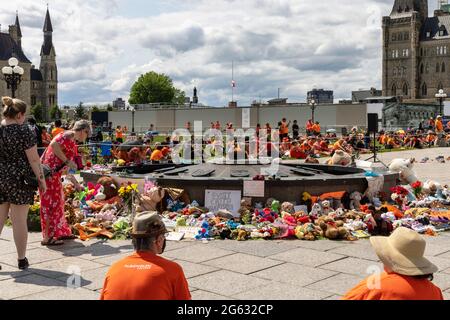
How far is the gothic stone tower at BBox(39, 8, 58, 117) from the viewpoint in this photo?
161250 mm

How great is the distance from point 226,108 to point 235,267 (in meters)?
67.8

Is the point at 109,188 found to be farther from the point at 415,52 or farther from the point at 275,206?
the point at 415,52

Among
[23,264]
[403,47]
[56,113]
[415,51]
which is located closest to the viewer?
[23,264]

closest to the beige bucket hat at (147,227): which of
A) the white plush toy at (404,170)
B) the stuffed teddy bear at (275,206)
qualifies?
the stuffed teddy bear at (275,206)

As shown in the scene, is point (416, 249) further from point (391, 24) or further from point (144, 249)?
point (391, 24)

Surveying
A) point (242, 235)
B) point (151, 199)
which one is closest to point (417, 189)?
point (242, 235)

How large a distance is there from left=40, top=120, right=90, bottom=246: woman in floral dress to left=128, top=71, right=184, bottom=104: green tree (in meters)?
120

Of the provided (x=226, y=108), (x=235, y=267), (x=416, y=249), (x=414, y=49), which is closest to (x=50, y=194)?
(x=235, y=267)

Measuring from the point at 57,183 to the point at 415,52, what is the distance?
128037mm

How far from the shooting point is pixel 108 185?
10.8 m

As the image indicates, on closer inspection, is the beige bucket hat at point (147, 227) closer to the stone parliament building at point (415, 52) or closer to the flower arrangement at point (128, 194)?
the flower arrangement at point (128, 194)

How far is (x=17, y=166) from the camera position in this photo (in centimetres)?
663

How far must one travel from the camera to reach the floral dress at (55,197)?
7797 mm

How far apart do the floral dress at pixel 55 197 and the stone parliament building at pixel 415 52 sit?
119 meters
